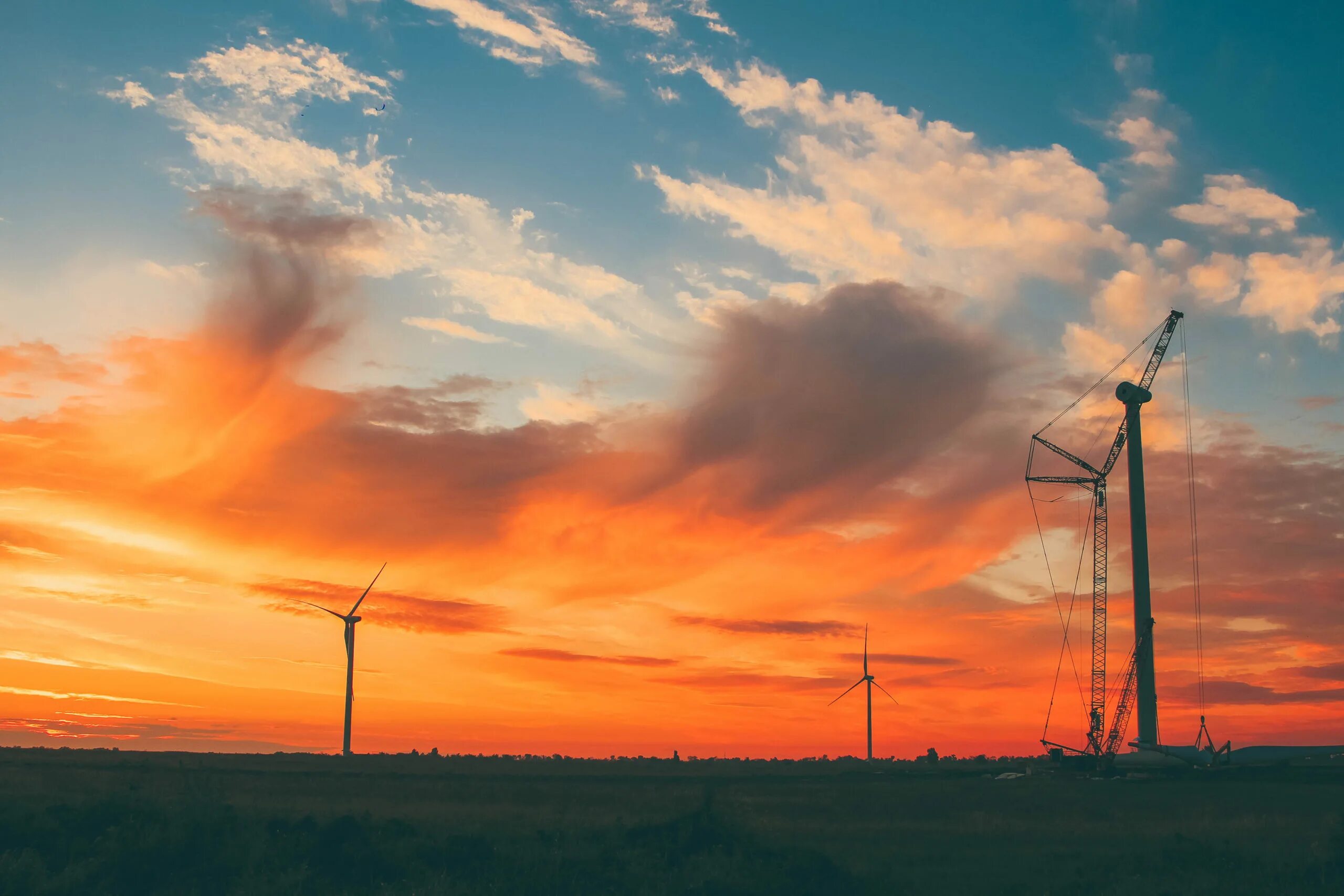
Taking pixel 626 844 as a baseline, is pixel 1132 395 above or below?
above

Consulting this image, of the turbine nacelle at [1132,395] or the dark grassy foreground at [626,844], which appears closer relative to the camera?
the dark grassy foreground at [626,844]

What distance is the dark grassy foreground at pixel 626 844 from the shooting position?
41125mm

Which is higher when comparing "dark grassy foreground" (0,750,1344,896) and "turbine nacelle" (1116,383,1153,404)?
"turbine nacelle" (1116,383,1153,404)

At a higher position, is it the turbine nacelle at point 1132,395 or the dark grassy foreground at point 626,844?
the turbine nacelle at point 1132,395

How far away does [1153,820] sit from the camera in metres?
71.1

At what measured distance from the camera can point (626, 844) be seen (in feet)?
156

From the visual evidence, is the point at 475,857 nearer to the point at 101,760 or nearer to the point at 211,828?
the point at 211,828

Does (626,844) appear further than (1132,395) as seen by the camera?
No

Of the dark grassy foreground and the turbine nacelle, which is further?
the turbine nacelle

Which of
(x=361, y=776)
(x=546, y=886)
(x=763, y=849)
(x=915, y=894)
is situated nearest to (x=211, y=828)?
(x=546, y=886)

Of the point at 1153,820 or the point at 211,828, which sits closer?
the point at 211,828

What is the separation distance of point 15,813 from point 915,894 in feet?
128

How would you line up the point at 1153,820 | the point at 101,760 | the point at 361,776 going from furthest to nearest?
the point at 101,760 < the point at 361,776 < the point at 1153,820

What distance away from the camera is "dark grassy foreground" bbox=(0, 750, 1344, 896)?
41.1 meters
